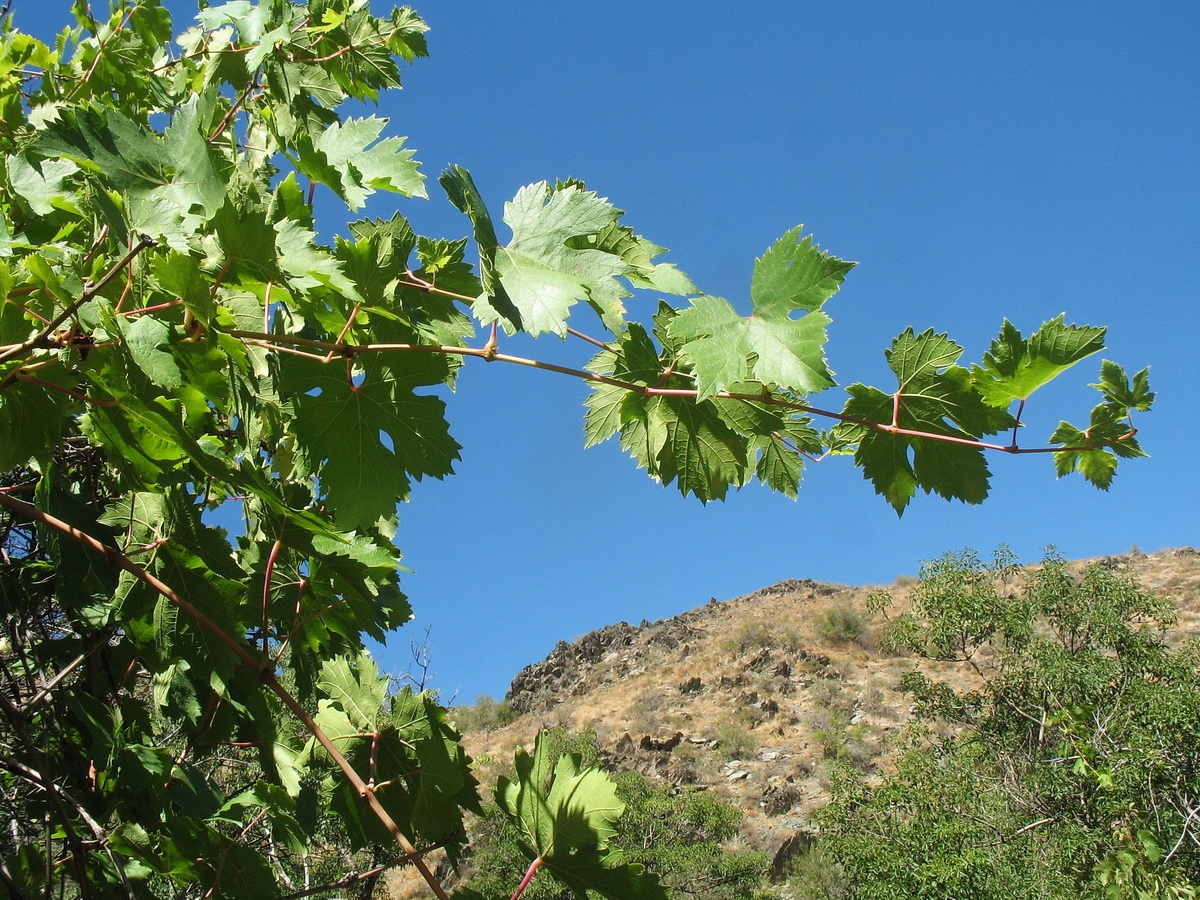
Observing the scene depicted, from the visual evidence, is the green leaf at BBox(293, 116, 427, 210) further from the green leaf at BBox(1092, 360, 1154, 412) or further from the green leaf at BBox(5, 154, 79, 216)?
the green leaf at BBox(1092, 360, 1154, 412)

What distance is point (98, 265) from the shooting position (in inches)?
39.0

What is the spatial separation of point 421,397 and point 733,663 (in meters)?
35.5

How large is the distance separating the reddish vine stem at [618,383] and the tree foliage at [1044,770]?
38.3 feet

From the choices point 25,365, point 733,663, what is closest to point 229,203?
point 25,365

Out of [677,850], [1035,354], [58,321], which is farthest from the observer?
[677,850]

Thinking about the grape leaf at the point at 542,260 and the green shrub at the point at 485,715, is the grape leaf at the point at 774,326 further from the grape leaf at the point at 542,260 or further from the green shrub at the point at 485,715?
the green shrub at the point at 485,715

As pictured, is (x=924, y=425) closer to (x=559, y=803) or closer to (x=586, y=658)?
(x=559, y=803)

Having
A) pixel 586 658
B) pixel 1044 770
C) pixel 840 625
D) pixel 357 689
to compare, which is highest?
pixel 586 658

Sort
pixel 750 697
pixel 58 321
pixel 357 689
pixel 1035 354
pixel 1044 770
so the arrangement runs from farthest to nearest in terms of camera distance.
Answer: pixel 750 697 → pixel 1044 770 → pixel 357 689 → pixel 1035 354 → pixel 58 321

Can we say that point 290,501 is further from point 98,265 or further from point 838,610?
point 838,610

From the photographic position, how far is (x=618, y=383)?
1.04m

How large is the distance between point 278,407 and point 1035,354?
4.11 ft

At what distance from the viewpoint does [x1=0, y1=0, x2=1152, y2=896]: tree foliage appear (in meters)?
0.98

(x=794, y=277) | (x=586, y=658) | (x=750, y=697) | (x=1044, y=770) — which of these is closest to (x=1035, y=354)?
(x=794, y=277)
